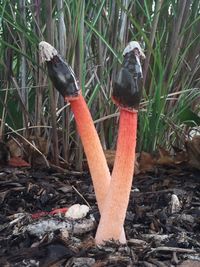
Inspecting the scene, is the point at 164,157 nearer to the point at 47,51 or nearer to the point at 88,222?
the point at 88,222

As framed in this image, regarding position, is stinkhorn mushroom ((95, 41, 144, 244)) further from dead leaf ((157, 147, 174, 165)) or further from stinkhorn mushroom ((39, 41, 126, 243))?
dead leaf ((157, 147, 174, 165))

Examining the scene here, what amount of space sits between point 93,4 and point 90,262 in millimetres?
1650

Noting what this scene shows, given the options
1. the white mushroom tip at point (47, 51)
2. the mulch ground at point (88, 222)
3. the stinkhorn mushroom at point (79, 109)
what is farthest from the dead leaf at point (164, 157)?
the white mushroom tip at point (47, 51)

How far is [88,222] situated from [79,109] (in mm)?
466

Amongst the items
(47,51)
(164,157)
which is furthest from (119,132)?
(164,157)

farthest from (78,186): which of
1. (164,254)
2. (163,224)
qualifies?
(164,254)

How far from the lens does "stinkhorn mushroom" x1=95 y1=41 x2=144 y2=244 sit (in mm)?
1819

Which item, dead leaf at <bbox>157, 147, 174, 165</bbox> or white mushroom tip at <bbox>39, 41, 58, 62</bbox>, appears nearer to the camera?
white mushroom tip at <bbox>39, 41, 58, 62</bbox>

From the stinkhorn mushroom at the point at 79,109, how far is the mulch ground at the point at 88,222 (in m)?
0.13

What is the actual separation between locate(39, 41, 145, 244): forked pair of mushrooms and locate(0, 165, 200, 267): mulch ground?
0.10 m

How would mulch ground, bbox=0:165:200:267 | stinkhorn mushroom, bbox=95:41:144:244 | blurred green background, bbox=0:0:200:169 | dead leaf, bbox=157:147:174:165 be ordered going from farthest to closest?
dead leaf, bbox=157:147:174:165 → blurred green background, bbox=0:0:200:169 → mulch ground, bbox=0:165:200:267 → stinkhorn mushroom, bbox=95:41:144:244

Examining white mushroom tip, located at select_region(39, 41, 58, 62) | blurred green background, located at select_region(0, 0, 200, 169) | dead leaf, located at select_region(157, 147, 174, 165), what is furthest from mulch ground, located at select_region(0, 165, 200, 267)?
white mushroom tip, located at select_region(39, 41, 58, 62)

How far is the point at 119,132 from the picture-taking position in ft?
6.31

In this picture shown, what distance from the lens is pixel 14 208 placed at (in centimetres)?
253
